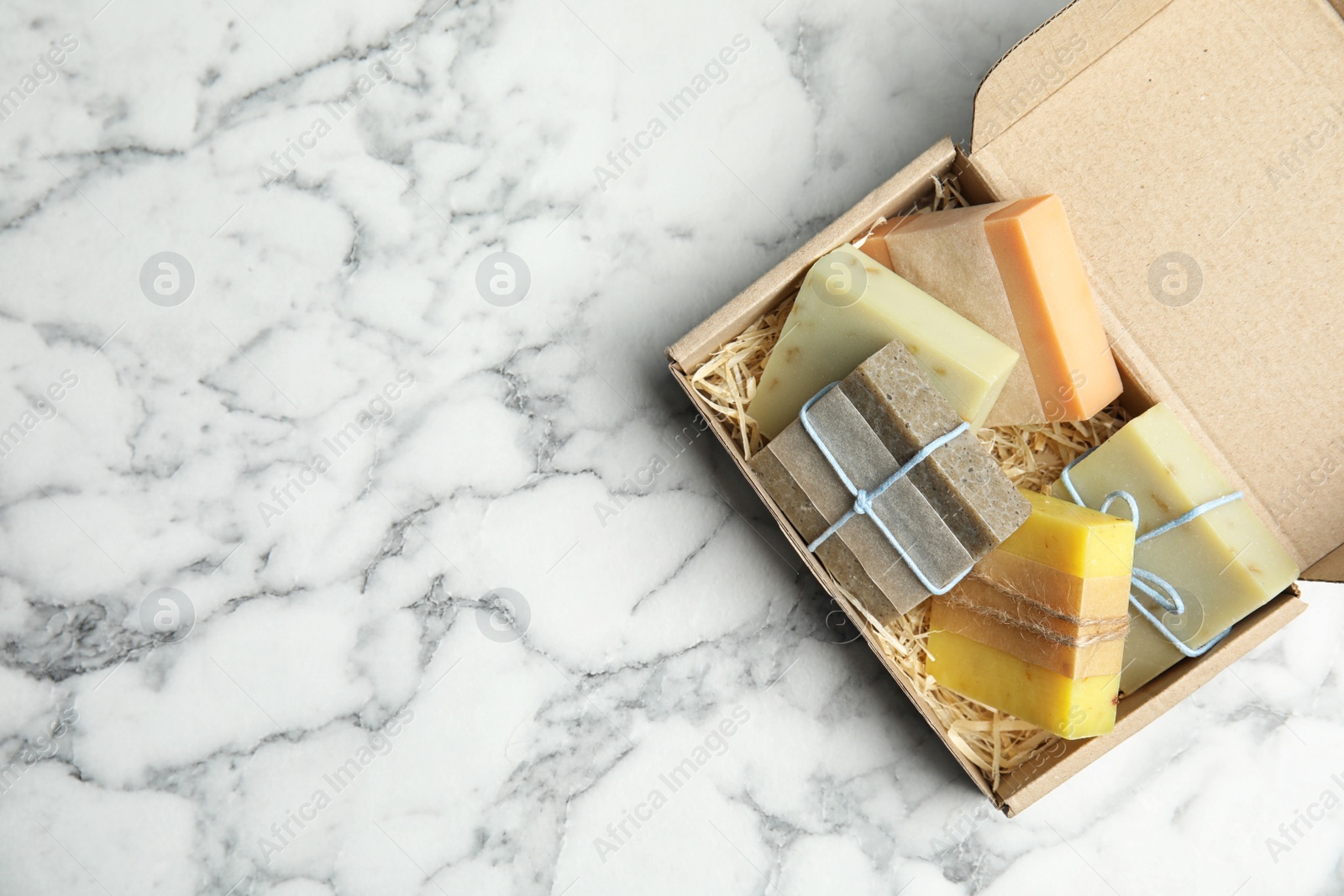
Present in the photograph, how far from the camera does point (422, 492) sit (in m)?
1.38

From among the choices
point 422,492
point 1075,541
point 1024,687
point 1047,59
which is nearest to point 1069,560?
point 1075,541

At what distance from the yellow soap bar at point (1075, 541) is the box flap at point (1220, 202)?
0.80 ft

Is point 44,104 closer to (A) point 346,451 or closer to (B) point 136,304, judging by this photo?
Answer: (B) point 136,304

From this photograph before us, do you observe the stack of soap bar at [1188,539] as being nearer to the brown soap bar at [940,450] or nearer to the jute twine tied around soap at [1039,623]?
the jute twine tied around soap at [1039,623]

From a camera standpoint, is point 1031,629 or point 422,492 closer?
point 1031,629

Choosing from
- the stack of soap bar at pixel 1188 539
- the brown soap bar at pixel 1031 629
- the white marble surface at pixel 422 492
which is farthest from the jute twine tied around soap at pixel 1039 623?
the white marble surface at pixel 422 492

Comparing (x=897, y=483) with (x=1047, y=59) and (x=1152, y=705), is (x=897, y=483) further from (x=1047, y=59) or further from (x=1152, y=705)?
(x=1047, y=59)

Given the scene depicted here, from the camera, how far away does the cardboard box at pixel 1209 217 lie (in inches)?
49.8

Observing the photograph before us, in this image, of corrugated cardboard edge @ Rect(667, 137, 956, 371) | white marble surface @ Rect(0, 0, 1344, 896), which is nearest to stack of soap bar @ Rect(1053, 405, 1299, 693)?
white marble surface @ Rect(0, 0, 1344, 896)

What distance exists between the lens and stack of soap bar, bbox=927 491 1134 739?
1178 millimetres

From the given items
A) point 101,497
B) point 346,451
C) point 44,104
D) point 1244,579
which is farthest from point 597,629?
point 44,104

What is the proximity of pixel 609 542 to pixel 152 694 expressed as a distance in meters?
0.76

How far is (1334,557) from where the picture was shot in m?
1.29

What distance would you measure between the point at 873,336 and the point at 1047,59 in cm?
48
